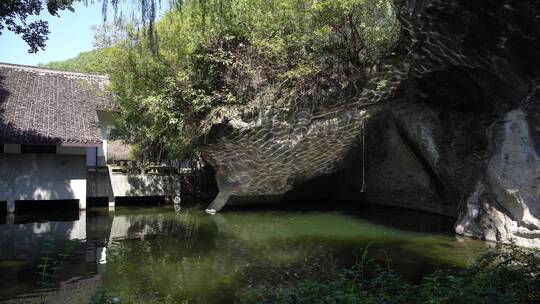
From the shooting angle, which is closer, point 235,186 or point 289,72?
point 289,72

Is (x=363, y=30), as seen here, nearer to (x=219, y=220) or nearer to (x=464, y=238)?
(x=464, y=238)

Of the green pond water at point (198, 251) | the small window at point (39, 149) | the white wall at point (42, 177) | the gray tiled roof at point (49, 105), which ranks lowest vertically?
the green pond water at point (198, 251)

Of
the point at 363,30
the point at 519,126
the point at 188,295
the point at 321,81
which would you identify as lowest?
the point at 188,295

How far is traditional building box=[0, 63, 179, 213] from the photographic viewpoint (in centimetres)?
1491

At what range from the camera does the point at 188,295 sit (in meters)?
6.52

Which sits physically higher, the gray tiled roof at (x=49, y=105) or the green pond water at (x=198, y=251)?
the gray tiled roof at (x=49, y=105)

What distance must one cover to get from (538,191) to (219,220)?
8830 mm

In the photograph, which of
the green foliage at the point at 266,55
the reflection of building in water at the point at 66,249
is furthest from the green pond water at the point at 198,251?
the green foliage at the point at 266,55

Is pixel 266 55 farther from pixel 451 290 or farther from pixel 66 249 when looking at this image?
pixel 451 290

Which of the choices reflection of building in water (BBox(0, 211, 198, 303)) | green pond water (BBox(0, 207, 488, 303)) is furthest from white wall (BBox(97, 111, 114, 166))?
green pond water (BBox(0, 207, 488, 303))

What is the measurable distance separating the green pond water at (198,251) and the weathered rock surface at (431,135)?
0.99 meters

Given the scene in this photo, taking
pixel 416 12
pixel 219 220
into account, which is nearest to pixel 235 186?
pixel 219 220

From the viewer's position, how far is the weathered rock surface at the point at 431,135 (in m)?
9.16

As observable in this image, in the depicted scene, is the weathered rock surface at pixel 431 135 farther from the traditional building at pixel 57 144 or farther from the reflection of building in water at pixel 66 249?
Result: the traditional building at pixel 57 144
